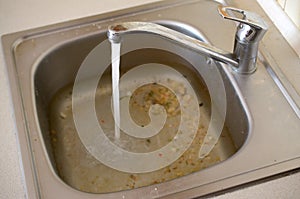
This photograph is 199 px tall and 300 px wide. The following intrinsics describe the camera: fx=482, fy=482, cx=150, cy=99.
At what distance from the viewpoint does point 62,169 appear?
3.34 ft

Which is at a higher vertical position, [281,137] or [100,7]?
[100,7]

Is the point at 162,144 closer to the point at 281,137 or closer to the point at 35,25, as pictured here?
the point at 281,137

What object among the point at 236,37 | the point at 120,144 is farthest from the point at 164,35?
the point at 120,144

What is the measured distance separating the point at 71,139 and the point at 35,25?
0.97ft

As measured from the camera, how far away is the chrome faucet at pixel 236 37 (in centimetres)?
90

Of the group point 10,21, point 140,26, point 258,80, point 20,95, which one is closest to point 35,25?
point 10,21

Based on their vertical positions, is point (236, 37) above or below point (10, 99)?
below

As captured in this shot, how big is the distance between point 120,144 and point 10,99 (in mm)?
A: 255

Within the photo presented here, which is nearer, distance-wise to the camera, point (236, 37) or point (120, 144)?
point (236, 37)

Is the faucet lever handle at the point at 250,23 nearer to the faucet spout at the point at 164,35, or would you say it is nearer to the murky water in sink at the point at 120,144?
the faucet spout at the point at 164,35

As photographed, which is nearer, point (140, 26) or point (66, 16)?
point (140, 26)

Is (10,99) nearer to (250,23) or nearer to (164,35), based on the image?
(164,35)

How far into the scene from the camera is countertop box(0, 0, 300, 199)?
2.77ft

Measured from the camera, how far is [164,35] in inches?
36.2
